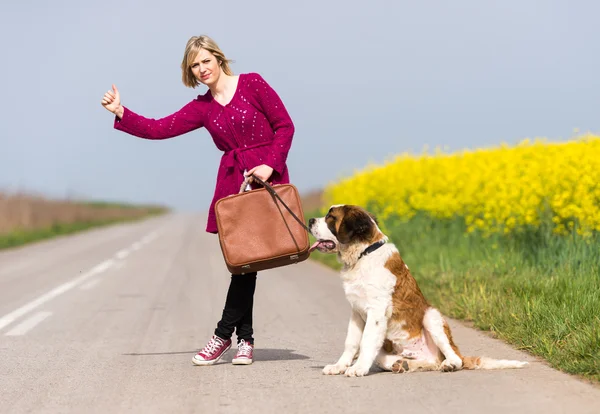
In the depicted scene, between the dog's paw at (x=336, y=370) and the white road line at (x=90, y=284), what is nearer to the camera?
the dog's paw at (x=336, y=370)

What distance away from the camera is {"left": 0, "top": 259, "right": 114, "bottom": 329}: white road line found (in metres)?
9.76

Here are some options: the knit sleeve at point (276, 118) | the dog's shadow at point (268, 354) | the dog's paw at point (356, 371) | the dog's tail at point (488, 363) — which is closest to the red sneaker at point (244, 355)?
the dog's shadow at point (268, 354)

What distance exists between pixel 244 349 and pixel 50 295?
625cm

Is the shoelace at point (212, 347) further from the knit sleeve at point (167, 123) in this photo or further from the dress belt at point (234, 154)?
the knit sleeve at point (167, 123)

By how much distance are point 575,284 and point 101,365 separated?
14.5 feet

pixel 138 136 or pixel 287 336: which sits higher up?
pixel 138 136

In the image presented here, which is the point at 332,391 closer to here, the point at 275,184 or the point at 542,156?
the point at 275,184

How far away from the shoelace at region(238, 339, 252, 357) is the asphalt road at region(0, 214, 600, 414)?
0.45 feet

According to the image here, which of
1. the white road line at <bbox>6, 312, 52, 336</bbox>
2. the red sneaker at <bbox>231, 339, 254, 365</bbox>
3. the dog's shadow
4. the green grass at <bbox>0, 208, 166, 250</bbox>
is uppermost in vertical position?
the red sneaker at <bbox>231, 339, 254, 365</bbox>

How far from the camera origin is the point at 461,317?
8953 millimetres

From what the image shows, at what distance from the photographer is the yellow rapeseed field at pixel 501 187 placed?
434 inches

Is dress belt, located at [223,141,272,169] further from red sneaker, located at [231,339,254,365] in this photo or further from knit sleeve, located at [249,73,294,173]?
red sneaker, located at [231,339,254,365]

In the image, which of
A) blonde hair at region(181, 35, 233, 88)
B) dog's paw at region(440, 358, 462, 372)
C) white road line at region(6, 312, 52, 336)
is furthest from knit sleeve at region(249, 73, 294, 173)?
white road line at region(6, 312, 52, 336)

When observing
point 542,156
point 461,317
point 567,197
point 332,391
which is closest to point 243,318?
point 332,391
